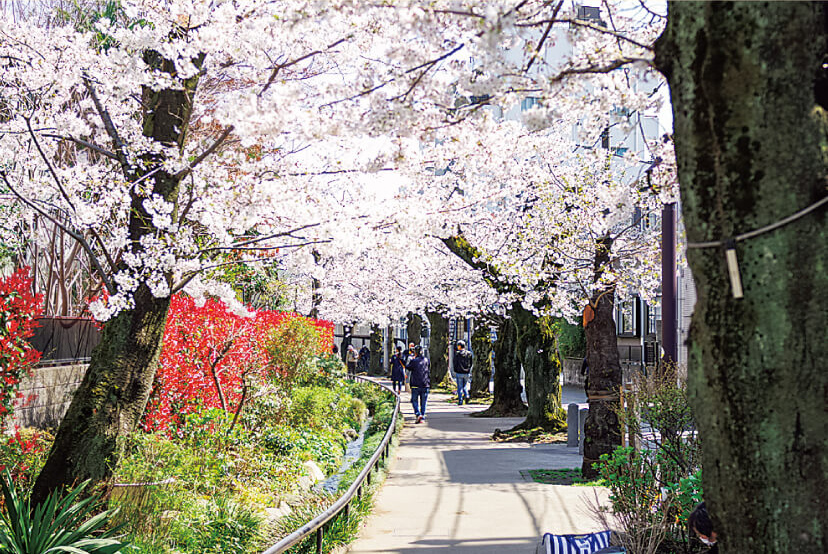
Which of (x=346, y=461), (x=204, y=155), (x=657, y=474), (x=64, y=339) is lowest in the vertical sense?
(x=346, y=461)

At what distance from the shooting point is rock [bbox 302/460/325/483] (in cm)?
1137

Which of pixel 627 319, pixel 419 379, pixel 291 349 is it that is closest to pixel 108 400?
pixel 291 349

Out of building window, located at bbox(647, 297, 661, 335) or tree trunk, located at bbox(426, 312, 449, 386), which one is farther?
building window, located at bbox(647, 297, 661, 335)

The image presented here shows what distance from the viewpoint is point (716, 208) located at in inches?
105

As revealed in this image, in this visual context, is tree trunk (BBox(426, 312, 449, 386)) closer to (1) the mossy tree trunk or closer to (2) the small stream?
(2) the small stream

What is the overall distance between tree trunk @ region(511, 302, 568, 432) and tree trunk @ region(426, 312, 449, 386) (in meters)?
17.0

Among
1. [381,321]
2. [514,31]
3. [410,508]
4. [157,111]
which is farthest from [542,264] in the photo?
[381,321]

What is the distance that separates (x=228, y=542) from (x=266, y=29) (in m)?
4.76

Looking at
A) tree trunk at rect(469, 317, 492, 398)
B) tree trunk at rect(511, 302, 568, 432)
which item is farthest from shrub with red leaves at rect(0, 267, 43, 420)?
tree trunk at rect(469, 317, 492, 398)

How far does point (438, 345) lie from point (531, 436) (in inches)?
714

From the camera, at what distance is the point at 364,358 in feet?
164

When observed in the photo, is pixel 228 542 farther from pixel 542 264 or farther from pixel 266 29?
pixel 542 264

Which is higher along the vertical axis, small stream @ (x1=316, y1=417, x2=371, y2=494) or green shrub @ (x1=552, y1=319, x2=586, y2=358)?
green shrub @ (x1=552, y1=319, x2=586, y2=358)

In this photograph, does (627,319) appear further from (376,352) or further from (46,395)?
(46,395)
